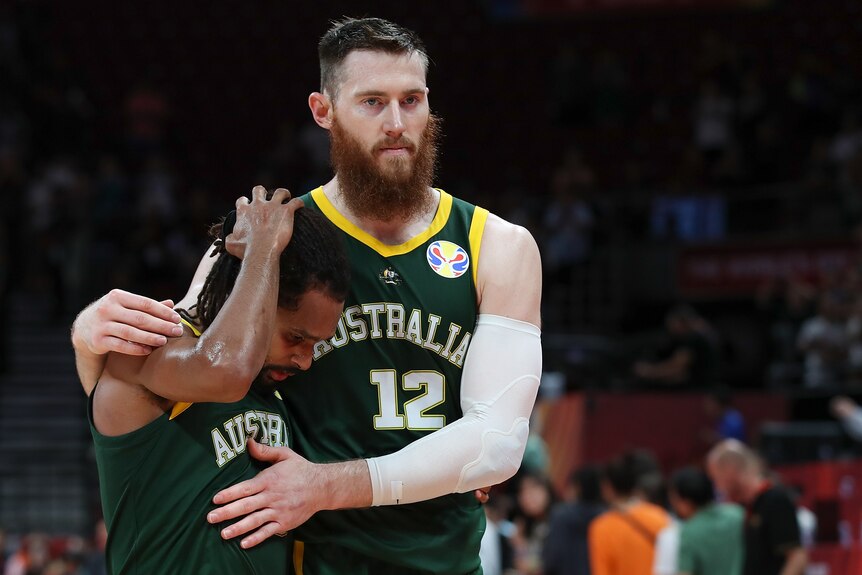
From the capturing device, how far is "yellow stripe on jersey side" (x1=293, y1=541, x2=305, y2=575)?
4.21m

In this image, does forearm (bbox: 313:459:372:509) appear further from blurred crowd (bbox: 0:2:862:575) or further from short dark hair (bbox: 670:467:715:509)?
blurred crowd (bbox: 0:2:862:575)

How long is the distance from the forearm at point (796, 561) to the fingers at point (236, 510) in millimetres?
5694

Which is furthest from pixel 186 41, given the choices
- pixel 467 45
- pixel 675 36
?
pixel 675 36

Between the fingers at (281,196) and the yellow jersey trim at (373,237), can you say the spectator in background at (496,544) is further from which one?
the fingers at (281,196)

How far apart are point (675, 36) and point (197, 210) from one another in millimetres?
8027

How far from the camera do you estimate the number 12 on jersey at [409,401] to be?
13.9 ft

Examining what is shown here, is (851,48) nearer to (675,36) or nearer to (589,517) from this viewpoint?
(675,36)

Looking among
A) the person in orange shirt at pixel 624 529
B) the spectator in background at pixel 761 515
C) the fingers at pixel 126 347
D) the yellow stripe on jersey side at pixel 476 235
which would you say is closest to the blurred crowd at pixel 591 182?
the person in orange shirt at pixel 624 529

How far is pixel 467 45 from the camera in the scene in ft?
73.6

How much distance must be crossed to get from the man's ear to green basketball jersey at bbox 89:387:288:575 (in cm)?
106

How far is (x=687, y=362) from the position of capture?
48.5 feet

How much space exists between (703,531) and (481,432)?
5.49 metres

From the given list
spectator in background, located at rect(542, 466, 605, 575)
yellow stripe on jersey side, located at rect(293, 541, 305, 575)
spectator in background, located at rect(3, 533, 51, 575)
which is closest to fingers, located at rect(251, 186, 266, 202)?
yellow stripe on jersey side, located at rect(293, 541, 305, 575)

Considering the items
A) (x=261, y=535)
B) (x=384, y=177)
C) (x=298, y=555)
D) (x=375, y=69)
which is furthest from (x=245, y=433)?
(x=375, y=69)
